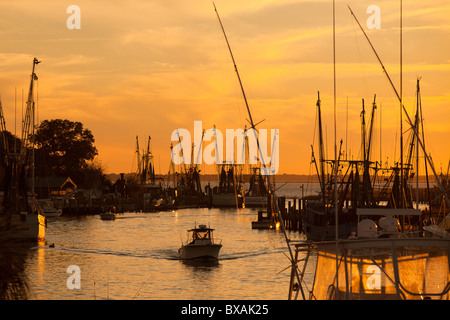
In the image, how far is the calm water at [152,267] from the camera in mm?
55750

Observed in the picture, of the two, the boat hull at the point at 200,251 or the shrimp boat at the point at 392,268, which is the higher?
the shrimp boat at the point at 392,268

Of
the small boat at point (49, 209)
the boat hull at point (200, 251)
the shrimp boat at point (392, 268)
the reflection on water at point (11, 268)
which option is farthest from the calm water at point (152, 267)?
the small boat at point (49, 209)

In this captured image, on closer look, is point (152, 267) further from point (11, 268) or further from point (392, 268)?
point (11, 268)

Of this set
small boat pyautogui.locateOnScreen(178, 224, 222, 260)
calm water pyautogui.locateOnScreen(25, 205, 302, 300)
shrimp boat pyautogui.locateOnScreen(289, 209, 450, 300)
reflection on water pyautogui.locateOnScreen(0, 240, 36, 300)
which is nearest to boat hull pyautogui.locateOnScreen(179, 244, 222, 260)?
small boat pyautogui.locateOnScreen(178, 224, 222, 260)

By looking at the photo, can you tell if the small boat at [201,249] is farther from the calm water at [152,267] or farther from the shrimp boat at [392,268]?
the shrimp boat at [392,268]

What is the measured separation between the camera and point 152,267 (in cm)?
7206

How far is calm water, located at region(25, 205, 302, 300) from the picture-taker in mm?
55750

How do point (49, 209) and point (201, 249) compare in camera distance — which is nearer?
point (201, 249)

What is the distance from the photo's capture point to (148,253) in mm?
86875

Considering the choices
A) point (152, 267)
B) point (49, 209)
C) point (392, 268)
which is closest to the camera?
point (392, 268)

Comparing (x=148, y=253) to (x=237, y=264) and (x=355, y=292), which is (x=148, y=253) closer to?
(x=237, y=264)

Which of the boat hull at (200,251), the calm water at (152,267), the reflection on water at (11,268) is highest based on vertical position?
the reflection on water at (11,268)

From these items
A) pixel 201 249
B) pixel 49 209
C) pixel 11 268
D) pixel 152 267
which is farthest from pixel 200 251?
pixel 49 209
